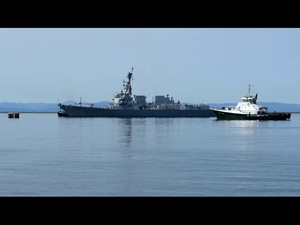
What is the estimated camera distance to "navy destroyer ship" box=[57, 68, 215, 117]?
108 m

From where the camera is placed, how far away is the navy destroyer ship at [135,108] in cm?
10794

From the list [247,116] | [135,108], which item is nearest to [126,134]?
[247,116]

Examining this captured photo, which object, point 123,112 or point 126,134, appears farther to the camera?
point 123,112

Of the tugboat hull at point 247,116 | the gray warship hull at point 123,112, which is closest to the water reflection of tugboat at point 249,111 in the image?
the tugboat hull at point 247,116

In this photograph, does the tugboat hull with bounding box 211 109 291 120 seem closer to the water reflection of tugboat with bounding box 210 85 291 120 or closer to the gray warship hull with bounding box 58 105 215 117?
the water reflection of tugboat with bounding box 210 85 291 120

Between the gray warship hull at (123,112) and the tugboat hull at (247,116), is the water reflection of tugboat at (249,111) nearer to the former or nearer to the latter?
the tugboat hull at (247,116)

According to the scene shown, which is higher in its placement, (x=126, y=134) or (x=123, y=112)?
(x=123, y=112)

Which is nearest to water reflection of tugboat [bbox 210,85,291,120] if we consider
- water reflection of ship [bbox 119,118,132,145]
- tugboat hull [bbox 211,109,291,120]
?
tugboat hull [bbox 211,109,291,120]

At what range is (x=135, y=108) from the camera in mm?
110062

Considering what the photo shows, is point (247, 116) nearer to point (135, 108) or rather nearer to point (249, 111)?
point (249, 111)

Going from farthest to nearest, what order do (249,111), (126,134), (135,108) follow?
1. (135,108)
2. (249,111)
3. (126,134)
